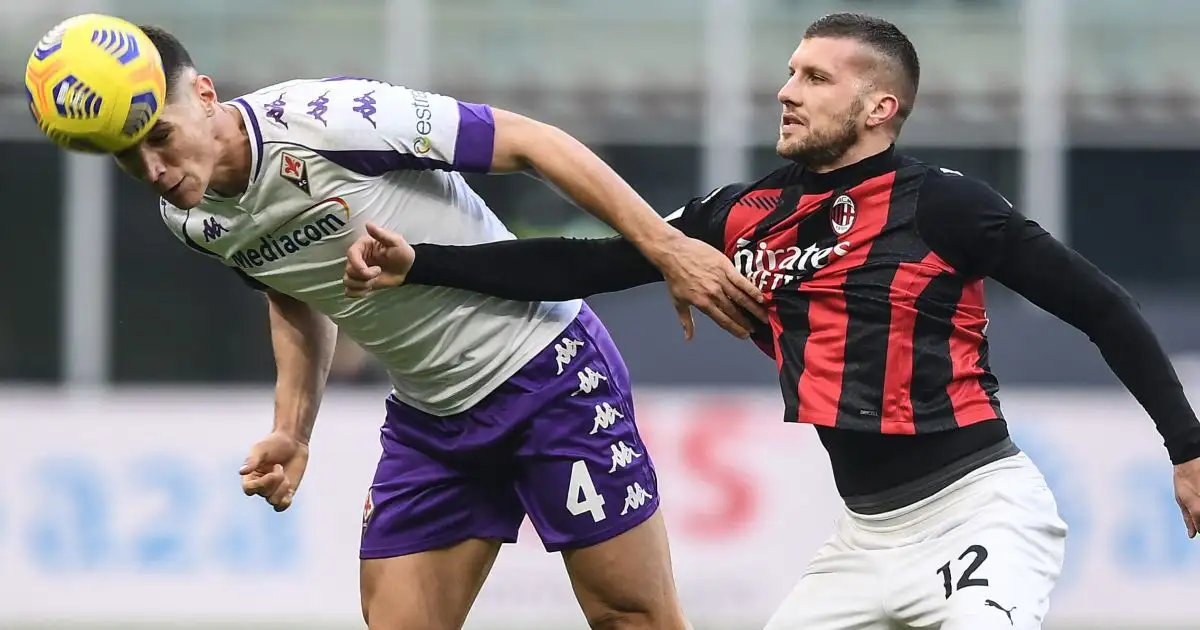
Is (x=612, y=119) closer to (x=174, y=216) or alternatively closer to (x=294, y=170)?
→ (x=174, y=216)

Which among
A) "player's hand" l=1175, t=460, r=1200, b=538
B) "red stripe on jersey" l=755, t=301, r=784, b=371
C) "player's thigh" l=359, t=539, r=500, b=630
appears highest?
"red stripe on jersey" l=755, t=301, r=784, b=371

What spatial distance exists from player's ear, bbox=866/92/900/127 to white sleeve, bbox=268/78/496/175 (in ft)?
2.94

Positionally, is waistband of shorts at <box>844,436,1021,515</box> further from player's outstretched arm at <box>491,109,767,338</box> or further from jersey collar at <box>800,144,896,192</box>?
jersey collar at <box>800,144,896,192</box>

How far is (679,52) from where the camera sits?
14508 mm

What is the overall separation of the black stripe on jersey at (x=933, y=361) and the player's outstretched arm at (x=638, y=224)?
15.4 inches

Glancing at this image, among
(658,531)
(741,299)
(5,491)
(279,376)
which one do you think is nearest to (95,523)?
(5,491)

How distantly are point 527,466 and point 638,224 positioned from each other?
2.89 feet

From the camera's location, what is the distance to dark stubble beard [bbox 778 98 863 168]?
4.26 meters

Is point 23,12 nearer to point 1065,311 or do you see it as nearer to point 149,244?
point 149,244

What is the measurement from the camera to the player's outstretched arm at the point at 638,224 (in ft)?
13.7

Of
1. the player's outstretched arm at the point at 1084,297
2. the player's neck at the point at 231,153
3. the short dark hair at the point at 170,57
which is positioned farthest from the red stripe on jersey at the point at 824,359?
the short dark hair at the point at 170,57

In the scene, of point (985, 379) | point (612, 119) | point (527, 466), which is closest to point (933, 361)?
point (985, 379)

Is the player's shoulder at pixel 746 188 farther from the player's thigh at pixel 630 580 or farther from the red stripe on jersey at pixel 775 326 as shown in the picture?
the player's thigh at pixel 630 580

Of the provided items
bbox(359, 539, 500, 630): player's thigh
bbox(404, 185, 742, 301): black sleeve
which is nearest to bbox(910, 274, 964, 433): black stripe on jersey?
bbox(404, 185, 742, 301): black sleeve
